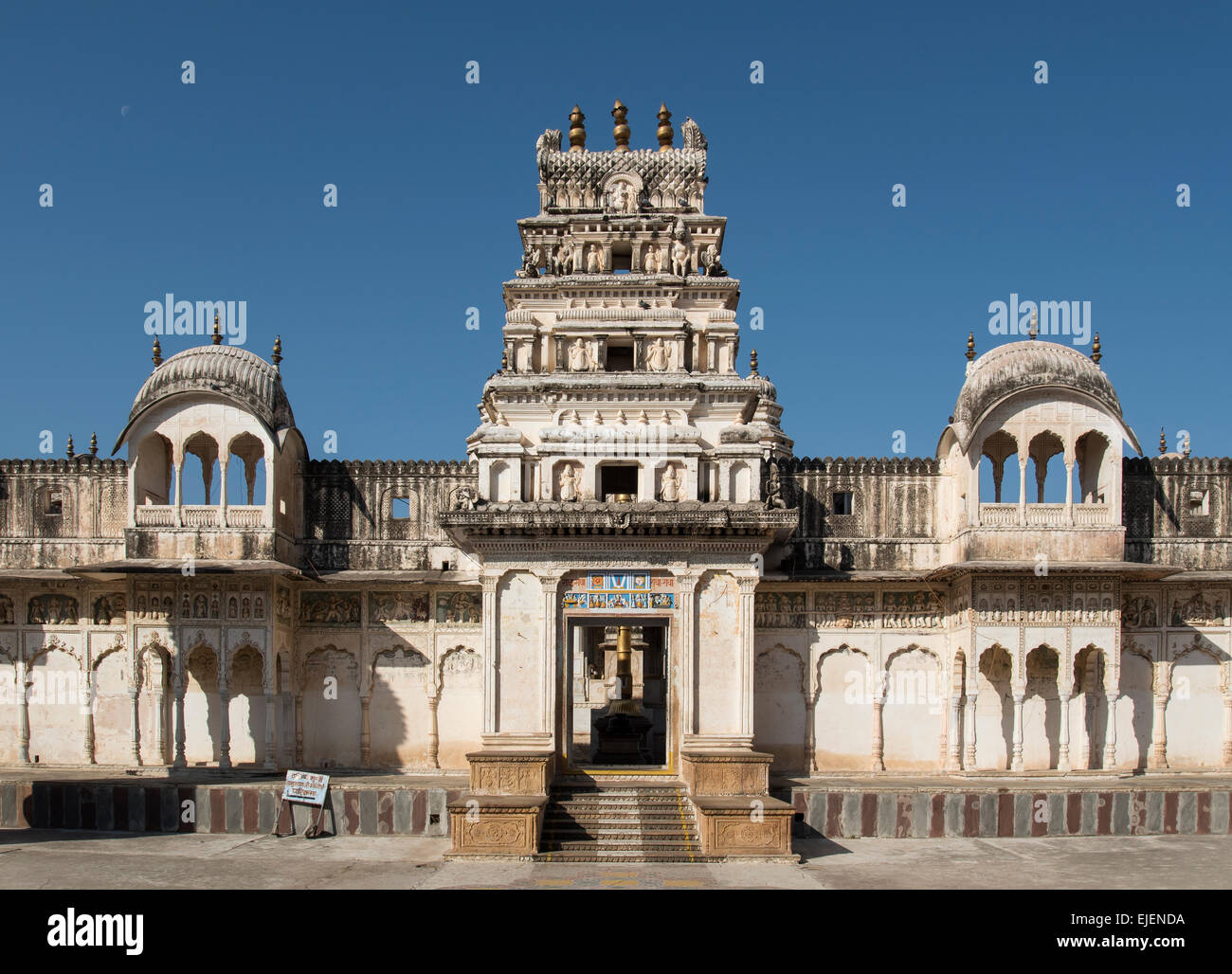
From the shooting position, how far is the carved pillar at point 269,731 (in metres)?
25.6

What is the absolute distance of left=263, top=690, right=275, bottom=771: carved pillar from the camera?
84.0 ft

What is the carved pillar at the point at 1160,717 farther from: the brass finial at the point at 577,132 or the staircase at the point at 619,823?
the brass finial at the point at 577,132

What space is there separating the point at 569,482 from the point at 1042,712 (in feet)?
36.9

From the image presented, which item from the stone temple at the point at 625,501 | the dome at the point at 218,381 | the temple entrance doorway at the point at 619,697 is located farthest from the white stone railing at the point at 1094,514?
the dome at the point at 218,381

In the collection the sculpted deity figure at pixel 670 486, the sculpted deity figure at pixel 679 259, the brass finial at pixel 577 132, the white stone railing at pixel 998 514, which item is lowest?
the white stone railing at pixel 998 514

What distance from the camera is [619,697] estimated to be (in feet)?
108

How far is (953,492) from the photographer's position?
2672 cm

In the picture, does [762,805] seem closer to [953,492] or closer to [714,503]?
[714,503]

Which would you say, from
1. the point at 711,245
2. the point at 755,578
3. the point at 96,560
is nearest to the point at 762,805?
the point at 755,578

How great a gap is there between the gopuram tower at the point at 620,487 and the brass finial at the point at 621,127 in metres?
0.06

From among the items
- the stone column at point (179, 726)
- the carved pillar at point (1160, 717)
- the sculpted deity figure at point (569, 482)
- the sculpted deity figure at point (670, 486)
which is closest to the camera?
the sculpted deity figure at point (670, 486)

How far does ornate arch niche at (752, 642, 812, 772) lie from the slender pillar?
1579 cm

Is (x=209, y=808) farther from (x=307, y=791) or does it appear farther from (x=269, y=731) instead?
(x=269, y=731)

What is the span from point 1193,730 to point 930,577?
6.78 metres
